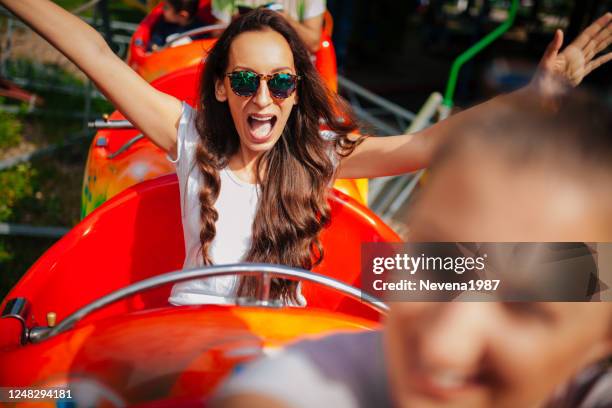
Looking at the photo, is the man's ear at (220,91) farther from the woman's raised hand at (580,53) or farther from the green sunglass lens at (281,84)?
the woman's raised hand at (580,53)

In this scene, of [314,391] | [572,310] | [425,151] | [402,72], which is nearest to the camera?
[572,310]

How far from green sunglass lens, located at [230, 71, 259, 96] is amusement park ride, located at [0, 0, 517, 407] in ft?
0.72

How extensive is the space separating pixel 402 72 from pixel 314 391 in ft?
18.5

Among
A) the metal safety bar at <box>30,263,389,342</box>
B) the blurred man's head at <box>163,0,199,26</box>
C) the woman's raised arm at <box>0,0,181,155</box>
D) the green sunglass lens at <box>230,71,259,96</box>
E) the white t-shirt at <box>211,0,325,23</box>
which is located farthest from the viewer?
the blurred man's head at <box>163,0,199,26</box>

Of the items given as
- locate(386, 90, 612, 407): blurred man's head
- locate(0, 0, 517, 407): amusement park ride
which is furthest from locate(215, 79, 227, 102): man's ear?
locate(386, 90, 612, 407): blurred man's head

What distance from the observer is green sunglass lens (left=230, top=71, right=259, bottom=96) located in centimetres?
126

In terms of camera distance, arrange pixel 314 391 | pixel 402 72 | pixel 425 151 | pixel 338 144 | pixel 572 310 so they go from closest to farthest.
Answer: pixel 572 310 < pixel 314 391 < pixel 425 151 < pixel 338 144 < pixel 402 72

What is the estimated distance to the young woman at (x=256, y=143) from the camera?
49.7 inches

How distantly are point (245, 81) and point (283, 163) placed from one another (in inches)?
8.2

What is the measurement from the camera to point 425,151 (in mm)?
1274

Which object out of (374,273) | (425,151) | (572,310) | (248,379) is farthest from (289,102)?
(572,310)

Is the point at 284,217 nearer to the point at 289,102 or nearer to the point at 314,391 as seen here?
the point at 289,102

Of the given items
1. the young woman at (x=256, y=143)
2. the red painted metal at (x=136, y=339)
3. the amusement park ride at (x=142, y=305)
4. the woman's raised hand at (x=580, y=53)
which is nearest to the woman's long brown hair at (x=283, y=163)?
the young woman at (x=256, y=143)

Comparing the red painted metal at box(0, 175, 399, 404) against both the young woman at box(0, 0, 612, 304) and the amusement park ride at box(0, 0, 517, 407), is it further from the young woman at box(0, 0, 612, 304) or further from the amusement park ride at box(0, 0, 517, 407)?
the young woman at box(0, 0, 612, 304)
